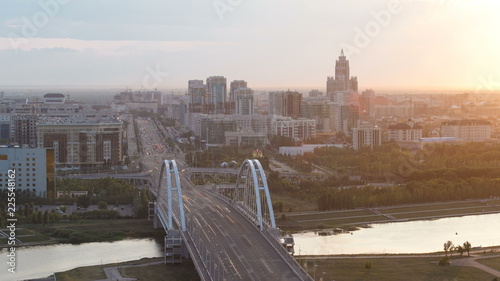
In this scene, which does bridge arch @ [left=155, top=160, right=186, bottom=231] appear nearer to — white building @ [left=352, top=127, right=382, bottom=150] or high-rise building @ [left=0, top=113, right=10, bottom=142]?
white building @ [left=352, top=127, right=382, bottom=150]

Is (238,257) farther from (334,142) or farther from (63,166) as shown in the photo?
(334,142)

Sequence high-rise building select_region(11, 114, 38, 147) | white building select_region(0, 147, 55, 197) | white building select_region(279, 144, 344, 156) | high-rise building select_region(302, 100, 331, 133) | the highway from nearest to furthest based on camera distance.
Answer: the highway < white building select_region(0, 147, 55, 197) < high-rise building select_region(11, 114, 38, 147) < white building select_region(279, 144, 344, 156) < high-rise building select_region(302, 100, 331, 133)

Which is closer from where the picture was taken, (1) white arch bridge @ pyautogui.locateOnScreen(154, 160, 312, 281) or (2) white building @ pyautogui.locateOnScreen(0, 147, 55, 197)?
(1) white arch bridge @ pyautogui.locateOnScreen(154, 160, 312, 281)

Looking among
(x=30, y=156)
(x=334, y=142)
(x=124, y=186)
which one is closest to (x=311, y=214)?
(x=124, y=186)

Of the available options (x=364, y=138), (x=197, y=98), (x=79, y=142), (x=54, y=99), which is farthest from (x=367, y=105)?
(x=79, y=142)

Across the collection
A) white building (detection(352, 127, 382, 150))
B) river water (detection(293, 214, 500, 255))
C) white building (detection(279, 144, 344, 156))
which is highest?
white building (detection(352, 127, 382, 150))

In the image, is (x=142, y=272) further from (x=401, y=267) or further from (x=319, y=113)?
(x=319, y=113)

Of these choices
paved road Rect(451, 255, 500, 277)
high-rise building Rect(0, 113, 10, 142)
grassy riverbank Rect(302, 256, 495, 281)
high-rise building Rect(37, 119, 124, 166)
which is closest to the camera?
grassy riverbank Rect(302, 256, 495, 281)
